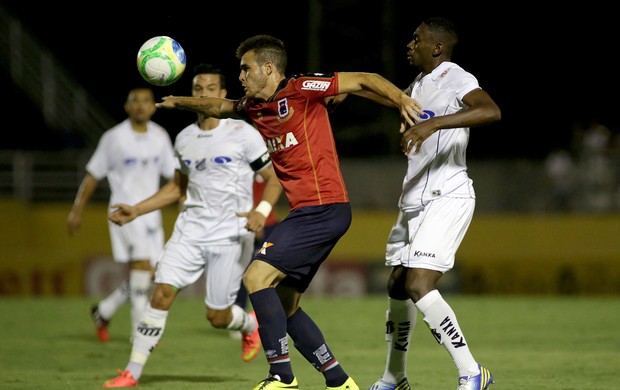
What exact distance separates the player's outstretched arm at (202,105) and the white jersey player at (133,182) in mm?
4074

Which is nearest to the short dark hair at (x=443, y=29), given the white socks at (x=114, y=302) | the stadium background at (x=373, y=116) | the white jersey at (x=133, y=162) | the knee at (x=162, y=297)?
the knee at (x=162, y=297)

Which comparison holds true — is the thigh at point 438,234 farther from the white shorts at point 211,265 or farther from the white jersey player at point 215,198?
the white shorts at point 211,265

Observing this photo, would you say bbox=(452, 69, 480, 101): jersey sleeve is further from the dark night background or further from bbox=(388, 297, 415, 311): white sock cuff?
the dark night background

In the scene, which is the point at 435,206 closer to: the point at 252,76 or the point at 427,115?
the point at 427,115

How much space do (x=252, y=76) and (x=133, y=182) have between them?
15.9 ft

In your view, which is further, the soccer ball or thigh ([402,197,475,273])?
the soccer ball

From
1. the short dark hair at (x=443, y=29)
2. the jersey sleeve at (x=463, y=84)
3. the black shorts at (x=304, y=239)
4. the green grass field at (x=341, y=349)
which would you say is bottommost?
the green grass field at (x=341, y=349)

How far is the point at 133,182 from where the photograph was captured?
1150 centimetres

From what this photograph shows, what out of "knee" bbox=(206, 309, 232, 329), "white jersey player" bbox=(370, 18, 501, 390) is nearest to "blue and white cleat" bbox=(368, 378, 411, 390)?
"white jersey player" bbox=(370, 18, 501, 390)

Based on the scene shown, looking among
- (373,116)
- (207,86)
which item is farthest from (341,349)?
(373,116)

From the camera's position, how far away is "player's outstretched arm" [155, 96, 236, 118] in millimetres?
7352

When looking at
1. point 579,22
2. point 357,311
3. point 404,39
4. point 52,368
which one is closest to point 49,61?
point 404,39

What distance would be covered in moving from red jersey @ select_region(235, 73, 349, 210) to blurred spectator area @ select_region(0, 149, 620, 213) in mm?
11850

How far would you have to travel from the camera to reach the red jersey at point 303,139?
6859 millimetres
